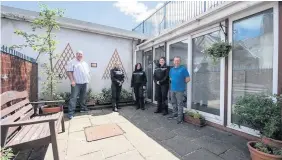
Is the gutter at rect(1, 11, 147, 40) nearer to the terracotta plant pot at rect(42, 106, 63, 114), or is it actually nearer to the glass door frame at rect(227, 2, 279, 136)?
the terracotta plant pot at rect(42, 106, 63, 114)

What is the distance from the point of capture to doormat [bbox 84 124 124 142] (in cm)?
276

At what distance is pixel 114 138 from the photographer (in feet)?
8.98

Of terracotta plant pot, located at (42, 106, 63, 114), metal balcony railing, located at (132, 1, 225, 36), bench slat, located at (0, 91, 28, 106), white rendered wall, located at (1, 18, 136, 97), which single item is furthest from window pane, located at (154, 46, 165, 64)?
bench slat, located at (0, 91, 28, 106)

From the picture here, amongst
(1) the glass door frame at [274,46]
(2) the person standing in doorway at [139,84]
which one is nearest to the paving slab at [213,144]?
(1) the glass door frame at [274,46]

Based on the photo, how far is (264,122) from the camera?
1.98 meters

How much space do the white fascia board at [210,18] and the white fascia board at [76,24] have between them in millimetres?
1733

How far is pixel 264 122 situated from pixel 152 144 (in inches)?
61.2

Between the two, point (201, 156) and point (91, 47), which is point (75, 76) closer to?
point (91, 47)

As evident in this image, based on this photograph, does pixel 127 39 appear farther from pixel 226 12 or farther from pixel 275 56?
pixel 275 56

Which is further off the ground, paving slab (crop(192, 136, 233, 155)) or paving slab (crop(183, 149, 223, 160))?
paving slab (crop(192, 136, 233, 155))

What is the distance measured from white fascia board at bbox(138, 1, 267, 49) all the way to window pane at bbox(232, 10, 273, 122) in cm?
28

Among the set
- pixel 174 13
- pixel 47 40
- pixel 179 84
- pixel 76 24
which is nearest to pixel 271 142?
pixel 179 84

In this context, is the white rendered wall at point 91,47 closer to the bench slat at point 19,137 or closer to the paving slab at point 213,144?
the bench slat at point 19,137

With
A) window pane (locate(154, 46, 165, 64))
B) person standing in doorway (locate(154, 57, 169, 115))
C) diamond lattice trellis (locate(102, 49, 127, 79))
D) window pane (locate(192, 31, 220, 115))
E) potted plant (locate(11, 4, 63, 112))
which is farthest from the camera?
diamond lattice trellis (locate(102, 49, 127, 79))
